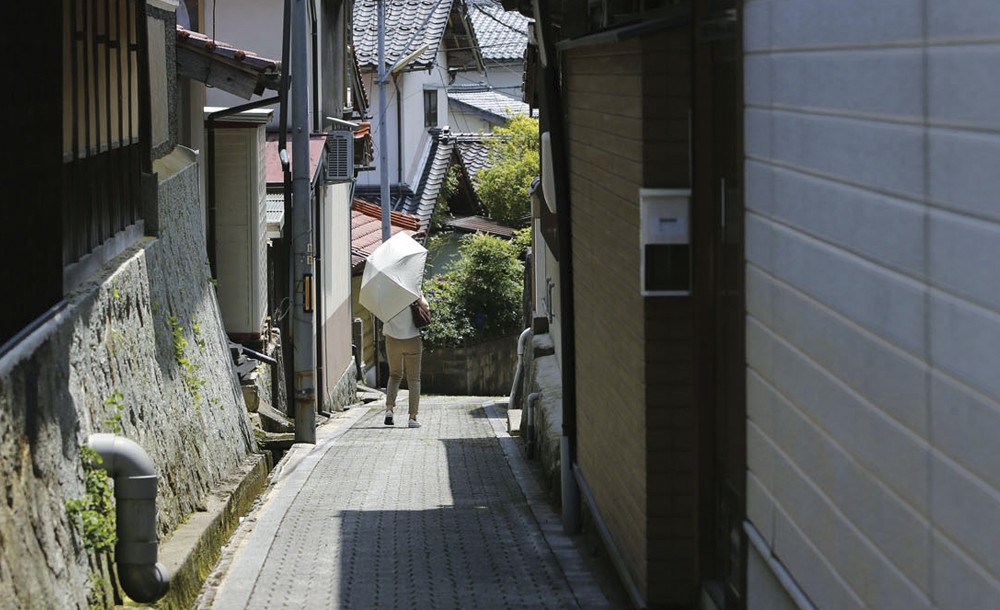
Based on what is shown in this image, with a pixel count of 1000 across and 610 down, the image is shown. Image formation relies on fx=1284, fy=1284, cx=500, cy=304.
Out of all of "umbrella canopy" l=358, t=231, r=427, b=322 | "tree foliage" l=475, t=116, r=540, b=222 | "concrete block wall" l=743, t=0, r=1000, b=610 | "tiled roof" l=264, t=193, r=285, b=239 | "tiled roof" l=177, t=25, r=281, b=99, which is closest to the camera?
"concrete block wall" l=743, t=0, r=1000, b=610

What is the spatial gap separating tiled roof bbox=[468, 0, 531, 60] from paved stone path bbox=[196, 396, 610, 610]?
32880 millimetres

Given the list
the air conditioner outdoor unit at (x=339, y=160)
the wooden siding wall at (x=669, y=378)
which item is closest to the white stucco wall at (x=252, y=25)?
the air conditioner outdoor unit at (x=339, y=160)

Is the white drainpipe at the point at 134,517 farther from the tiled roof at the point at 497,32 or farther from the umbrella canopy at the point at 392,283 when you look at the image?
the tiled roof at the point at 497,32

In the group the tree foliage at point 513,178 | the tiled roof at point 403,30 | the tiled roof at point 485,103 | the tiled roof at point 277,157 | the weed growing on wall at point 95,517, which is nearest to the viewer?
the weed growing on wall at point 95,517

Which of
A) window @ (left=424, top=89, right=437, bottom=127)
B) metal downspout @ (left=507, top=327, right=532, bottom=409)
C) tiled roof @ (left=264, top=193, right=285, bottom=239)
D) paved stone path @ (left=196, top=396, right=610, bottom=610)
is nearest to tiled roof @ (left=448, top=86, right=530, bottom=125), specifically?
window @ (left=424, top=89, right=437, bottom=127)

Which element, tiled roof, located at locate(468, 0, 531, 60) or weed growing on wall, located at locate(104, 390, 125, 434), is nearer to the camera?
weed growing on wall, located at locate(104, 390, 125, 434)

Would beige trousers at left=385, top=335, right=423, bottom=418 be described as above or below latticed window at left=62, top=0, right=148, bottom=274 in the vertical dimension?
below

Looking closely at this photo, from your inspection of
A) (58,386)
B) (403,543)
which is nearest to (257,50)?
(403,543)

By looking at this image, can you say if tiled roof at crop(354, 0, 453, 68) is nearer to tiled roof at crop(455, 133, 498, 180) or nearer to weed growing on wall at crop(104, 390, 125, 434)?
tiled roof at crop(455, 133, 498, 180)

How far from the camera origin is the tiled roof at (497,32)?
45.2 metres

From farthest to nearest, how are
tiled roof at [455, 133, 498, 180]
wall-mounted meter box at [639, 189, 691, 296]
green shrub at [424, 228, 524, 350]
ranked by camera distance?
tiled roof at [455, 133, 498, 180]
green shrub at [424, 228, 524, 350]
wall-mounted meter box at [639, 189, 691, 296]

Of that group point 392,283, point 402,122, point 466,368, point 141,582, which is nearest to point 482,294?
point 466,368

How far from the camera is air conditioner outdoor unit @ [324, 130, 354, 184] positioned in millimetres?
19672

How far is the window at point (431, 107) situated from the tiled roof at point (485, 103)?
3.21 metres
